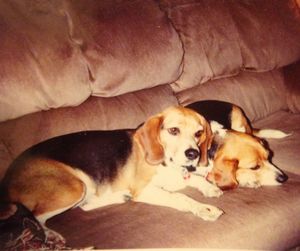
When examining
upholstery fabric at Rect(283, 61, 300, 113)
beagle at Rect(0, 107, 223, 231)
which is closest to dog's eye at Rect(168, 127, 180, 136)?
beagle at Rect(0, 107, 223, 231)

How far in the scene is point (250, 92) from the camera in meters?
3.15

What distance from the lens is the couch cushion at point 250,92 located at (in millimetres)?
2941

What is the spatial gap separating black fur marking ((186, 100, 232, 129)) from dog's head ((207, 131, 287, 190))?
378 mm

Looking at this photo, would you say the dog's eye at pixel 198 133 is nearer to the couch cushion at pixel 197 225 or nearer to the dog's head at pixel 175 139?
the dog's head at pixel 175 139

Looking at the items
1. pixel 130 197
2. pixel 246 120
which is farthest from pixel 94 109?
pixel 246 120

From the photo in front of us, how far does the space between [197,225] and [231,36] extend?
1813 millimetres

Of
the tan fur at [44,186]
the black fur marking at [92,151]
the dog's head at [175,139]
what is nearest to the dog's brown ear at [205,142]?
the dog's head at [175,139]

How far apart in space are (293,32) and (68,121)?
2.22m

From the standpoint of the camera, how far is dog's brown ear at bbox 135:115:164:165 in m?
2.17

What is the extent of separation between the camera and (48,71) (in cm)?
217

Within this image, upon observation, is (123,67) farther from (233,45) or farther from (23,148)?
(233,45)

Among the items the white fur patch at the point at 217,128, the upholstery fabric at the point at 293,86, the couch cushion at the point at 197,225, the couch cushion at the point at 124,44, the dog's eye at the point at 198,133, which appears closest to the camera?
the couch cushion at the point at 197,225

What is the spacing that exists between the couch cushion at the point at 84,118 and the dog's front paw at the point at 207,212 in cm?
82

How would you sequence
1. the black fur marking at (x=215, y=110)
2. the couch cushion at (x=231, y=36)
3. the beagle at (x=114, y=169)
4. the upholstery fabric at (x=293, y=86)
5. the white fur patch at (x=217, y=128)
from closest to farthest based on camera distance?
1. the beagle at (x=114, y=169)
2. the white fur patch at (x=217, y=128)
3. the black fur marking at (x=215, y=110)
4. the couch cushion at (x=231, y=36)
5. the upholstery fabric at (x=293, y=86)
